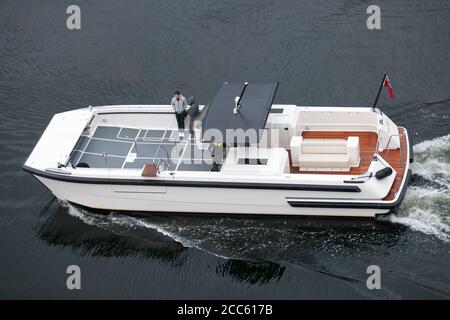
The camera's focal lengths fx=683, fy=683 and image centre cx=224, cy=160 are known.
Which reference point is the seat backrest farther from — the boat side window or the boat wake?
the boat wake

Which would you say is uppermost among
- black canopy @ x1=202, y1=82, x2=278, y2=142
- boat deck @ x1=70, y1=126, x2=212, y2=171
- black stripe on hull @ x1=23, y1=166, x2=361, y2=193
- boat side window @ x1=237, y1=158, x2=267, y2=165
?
black canopy @ x1=202, y1=82, x2=278, y2=142

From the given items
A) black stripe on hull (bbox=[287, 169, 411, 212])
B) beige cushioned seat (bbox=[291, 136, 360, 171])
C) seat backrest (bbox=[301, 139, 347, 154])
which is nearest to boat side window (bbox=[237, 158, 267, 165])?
beige cushioned seat (bbox=[291, 136, 360, 171])

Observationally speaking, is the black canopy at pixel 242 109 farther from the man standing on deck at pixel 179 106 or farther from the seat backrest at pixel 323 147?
the seat backrest at pixel 323 147

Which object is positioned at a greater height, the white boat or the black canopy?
the black canopy

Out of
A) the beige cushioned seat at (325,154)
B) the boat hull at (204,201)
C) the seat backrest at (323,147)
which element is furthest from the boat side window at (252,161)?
the seat backrest at (323,147)

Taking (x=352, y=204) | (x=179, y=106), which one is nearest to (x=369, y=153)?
(x=352, y=204)
